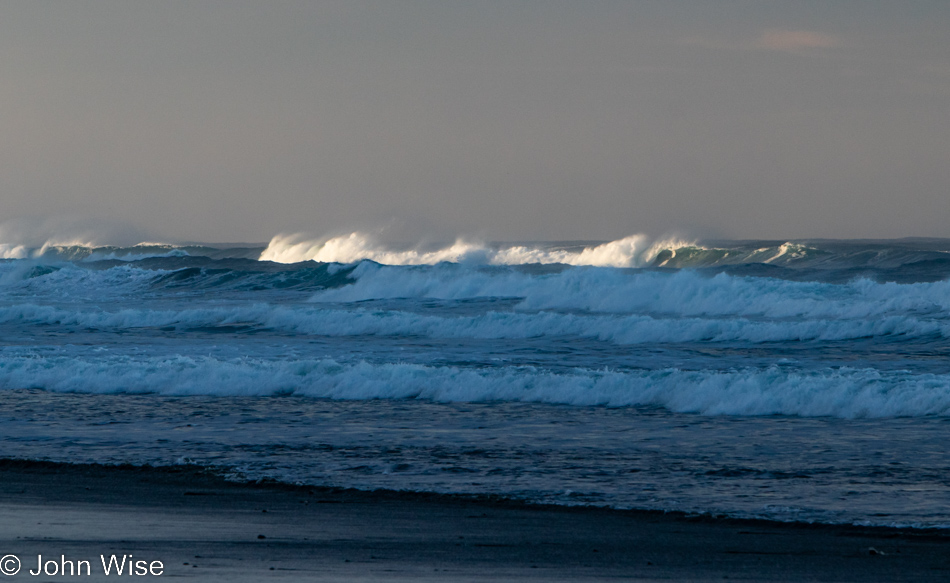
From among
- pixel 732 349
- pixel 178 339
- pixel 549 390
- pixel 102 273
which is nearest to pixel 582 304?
pixel 732 349

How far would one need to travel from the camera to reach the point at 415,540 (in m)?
5.28

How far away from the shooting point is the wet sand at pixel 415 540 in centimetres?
459

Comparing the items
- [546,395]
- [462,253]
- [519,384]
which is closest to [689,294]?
[519,384]

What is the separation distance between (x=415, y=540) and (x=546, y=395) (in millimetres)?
5437

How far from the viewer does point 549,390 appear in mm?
10680

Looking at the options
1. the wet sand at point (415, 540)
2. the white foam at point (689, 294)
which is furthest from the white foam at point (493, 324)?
the wet sand at point (415, 540)

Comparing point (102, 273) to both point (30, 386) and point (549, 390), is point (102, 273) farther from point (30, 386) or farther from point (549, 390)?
point (549, 390)

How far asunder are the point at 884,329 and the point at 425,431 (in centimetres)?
1063

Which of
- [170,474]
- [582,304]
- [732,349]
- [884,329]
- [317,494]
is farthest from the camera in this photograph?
[582,304]

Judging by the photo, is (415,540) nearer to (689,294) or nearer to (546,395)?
(546,395)

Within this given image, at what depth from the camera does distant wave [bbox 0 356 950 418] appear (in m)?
9.62

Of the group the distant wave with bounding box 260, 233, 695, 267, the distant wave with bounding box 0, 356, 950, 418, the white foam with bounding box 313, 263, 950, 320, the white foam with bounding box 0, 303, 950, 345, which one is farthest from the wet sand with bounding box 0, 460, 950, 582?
the distant wave with bounding box 260, 233, 695, 267

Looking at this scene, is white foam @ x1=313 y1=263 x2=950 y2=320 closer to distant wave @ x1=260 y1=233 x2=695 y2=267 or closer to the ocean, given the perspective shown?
the ocean

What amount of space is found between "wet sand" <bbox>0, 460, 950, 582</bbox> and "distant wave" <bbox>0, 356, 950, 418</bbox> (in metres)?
4.36
